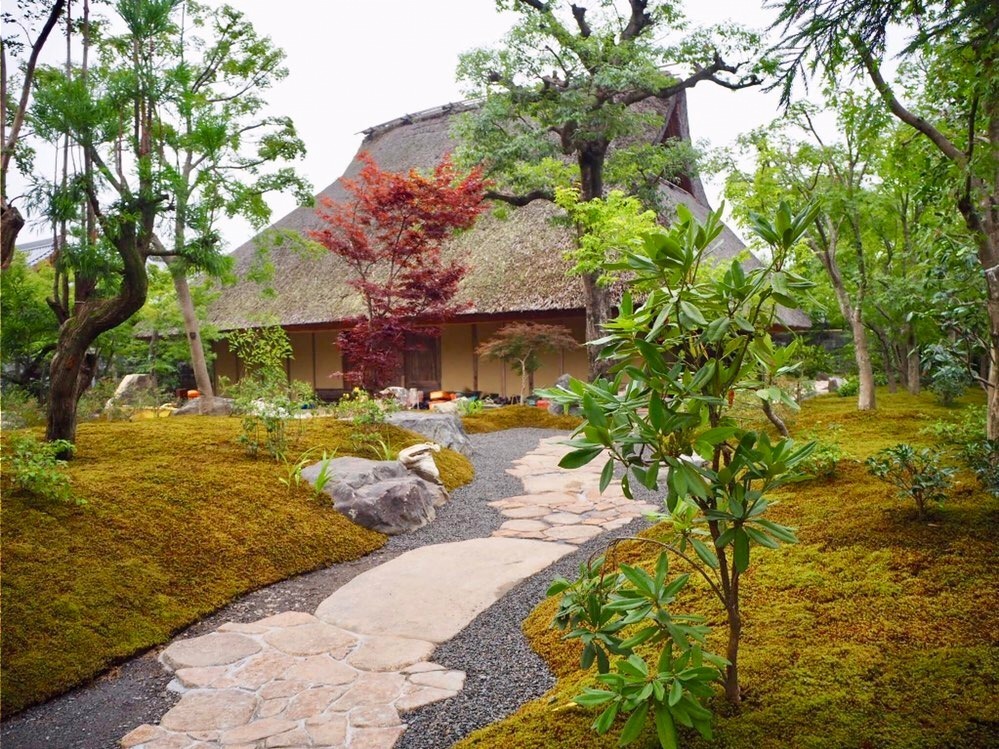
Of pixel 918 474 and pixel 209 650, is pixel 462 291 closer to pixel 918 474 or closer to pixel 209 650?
pixel 209 650

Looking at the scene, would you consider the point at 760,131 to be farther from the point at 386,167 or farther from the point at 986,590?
the point at 386,167

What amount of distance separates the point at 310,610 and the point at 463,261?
11.3 m

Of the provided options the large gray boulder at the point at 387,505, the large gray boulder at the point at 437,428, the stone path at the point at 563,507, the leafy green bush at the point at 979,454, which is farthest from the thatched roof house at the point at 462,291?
the leafy green bush at the point at 979,454

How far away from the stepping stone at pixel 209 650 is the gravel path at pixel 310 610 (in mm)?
76

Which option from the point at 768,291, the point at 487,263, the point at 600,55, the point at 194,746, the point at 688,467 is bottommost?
the point at 194,746

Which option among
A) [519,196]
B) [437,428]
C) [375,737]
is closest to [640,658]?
[375,737]

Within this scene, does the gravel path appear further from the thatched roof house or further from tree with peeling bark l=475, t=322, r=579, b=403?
the thatched roof house

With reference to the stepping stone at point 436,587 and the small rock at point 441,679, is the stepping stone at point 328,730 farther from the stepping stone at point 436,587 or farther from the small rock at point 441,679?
the stepping stone at point 436,587

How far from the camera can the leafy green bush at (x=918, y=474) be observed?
3195 millimetres

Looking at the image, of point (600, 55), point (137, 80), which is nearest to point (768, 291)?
point (137, 80)

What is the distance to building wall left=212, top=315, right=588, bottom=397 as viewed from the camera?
13.6m

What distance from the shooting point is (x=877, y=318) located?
10219mm

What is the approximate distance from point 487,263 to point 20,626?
38.1ft

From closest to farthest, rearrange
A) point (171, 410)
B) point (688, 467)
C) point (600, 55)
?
point (688, 467), point (600, 55), point (171, 410)
